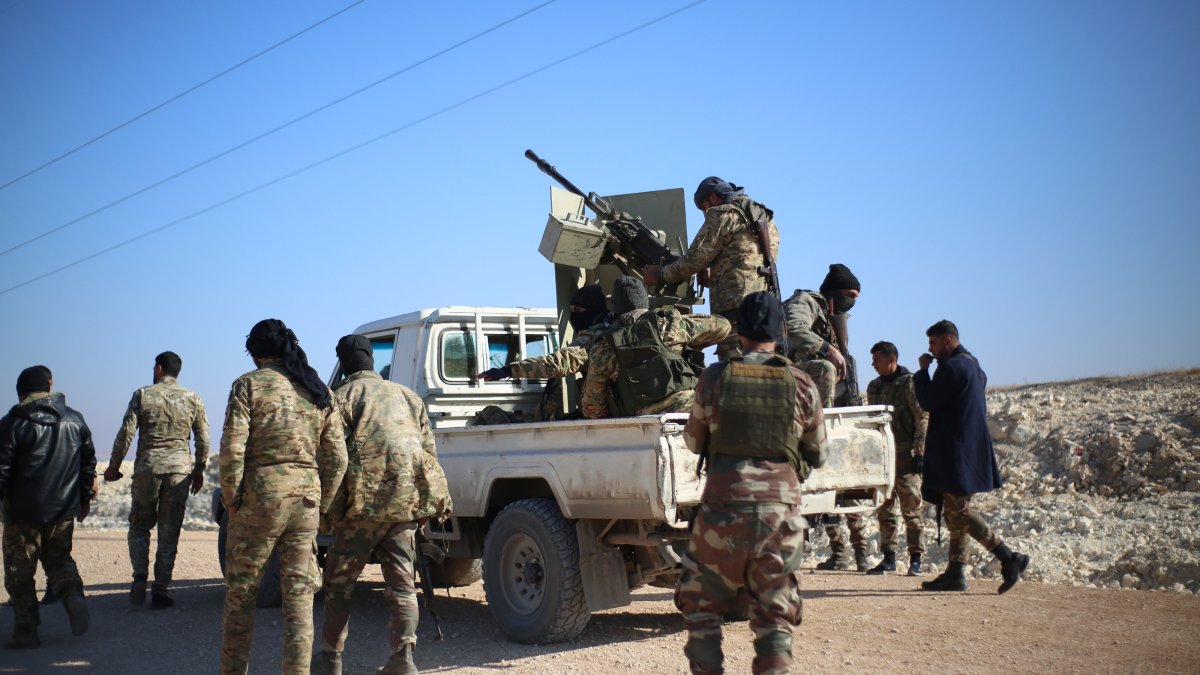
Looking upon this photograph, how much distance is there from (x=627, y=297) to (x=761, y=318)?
97.6 inches

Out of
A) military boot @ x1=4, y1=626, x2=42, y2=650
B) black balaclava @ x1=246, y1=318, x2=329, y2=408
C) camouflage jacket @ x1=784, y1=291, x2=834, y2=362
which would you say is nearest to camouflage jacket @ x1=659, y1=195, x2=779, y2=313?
camouflage jacket @ x1=784, y1=291, x2=834, y2=362

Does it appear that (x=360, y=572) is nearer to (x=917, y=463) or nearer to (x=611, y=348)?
(x=611, y=348)

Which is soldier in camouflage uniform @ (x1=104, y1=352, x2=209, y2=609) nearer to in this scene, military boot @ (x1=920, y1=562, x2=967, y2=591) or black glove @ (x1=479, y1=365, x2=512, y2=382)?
black glove @ (x1=479, y1=365, x2=512, y2=382)

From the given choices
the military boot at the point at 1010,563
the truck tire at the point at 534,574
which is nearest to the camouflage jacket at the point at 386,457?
the truck tire at the point at 534,574

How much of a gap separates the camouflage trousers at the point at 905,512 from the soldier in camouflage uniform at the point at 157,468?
577cm

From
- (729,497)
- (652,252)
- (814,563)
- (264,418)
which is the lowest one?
(814,563)

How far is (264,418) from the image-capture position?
477 cm

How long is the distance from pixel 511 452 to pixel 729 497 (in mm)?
2518

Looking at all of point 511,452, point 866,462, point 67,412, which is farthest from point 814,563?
point 67,412

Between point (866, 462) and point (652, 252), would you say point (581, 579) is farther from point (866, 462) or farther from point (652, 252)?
point (652, 252)

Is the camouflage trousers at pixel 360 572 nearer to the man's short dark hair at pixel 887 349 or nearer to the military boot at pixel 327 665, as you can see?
the military boot at pixel 327 665

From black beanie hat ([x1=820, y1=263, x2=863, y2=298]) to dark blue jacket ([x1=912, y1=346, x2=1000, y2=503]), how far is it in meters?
0.87

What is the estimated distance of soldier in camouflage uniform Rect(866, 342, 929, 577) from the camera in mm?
8711

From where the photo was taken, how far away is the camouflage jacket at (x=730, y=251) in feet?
23.4
